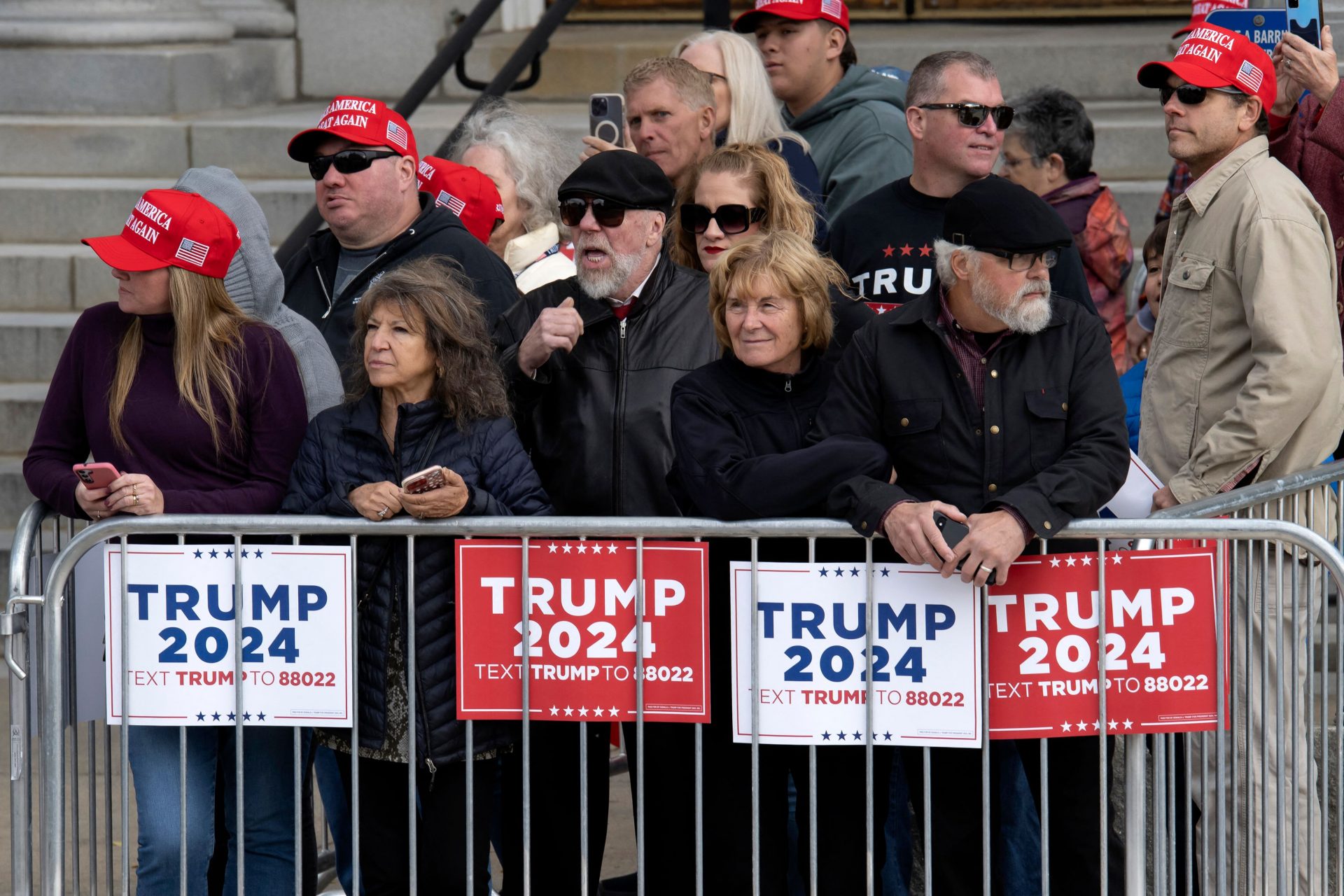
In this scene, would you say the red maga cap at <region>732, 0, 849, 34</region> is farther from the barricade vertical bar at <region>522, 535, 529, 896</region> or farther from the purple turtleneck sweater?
the barricade vertical bar at <region>522, 535, 529, 896</region>

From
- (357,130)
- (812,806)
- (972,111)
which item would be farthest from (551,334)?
(972,111)

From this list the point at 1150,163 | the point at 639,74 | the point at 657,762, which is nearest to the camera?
the point at 657,762

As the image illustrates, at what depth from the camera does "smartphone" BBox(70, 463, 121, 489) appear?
4.18 metres

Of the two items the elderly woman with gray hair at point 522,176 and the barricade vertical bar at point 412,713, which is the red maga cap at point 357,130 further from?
the barricade vertical bar at point 412,713

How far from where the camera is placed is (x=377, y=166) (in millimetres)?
5250

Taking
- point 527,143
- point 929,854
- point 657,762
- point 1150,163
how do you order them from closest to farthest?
point 929,854, point 657,762, point 527,143, point 1150,163

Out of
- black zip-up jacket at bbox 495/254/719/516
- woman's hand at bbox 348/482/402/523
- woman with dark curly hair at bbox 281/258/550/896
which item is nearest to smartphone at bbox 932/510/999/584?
black zip-up jacket at bbox 495/254/719/516

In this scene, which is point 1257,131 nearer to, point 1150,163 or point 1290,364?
point 1290,364

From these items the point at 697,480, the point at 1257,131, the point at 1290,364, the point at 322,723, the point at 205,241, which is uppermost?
the point at 1257,131

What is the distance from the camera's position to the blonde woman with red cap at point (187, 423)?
4434 mm

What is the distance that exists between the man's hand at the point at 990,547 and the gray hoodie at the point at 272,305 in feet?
5.81

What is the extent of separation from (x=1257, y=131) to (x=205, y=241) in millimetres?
3103

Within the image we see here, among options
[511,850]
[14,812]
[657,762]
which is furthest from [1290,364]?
[14,812]

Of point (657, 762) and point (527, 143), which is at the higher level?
point (527, 143)
